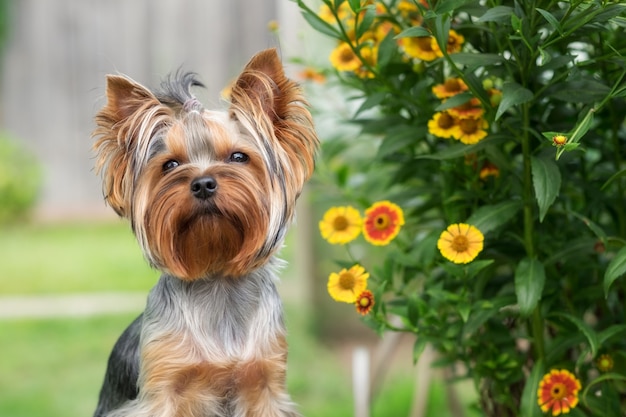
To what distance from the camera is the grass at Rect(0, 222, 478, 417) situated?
494 centimetres

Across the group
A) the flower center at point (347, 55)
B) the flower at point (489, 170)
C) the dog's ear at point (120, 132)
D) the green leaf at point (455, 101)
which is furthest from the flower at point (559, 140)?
the dog's ear at point (120, 132)

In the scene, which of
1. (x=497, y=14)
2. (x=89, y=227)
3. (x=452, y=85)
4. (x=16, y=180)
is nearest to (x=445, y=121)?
(x=452, y=85)

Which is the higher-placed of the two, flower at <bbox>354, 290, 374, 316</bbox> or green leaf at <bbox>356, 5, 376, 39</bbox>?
green leaf at <bbox>356, 5, 376, 39</bbox>

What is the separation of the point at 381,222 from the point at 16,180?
699 cm

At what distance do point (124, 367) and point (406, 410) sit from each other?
2.23 metres

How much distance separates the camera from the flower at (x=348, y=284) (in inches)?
111

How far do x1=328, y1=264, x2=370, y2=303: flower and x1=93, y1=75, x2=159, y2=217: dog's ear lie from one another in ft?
2.14

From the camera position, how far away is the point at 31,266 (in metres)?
7.82

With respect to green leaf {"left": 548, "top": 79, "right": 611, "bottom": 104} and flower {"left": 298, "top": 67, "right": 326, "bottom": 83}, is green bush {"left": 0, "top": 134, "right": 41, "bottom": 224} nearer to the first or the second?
flower {"left": 298, "top": 67, "right": 326, "bottom": 83}

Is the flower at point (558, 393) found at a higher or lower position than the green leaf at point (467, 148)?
lower

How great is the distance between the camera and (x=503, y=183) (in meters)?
2.95

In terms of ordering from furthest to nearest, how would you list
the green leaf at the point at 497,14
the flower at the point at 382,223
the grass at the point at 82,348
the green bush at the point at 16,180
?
the green bush at the point at 16,180 < the grass at the point at 82,348 < the flower at the point at 382,223 < the green leaf at the point at 497,14

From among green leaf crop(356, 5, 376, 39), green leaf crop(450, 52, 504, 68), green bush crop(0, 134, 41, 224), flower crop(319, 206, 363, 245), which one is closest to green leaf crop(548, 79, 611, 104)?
green leaf crop(450, 52, 504, 68)

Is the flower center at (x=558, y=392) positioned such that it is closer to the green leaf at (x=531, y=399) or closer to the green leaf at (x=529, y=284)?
the green leaf at (x=531, y=399)
